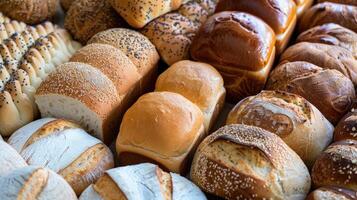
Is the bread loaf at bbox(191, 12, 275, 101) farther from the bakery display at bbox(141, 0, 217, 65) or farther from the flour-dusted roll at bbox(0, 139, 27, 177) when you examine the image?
the flour-dusted roll at bbox(0, 139, 27, 177)

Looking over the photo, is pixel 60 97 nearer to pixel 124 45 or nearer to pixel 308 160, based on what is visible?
pixel 124 45

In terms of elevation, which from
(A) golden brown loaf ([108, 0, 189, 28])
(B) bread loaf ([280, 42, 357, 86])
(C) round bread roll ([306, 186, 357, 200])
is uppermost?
(A) golden brown loaf ([108, 0, 189, 28])

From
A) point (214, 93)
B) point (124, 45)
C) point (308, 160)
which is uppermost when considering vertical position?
point (124, 45)

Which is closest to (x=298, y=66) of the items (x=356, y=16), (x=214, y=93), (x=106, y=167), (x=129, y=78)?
(x=214, y=93)

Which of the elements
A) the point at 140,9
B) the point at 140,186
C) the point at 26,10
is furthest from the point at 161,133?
the point at 26,10

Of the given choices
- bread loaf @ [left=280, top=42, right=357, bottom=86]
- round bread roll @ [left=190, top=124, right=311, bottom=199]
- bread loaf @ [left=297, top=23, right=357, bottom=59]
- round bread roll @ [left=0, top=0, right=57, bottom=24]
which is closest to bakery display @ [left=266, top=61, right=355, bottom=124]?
bread loaf @ [left=280, top=42, right=357, bottom=86]
